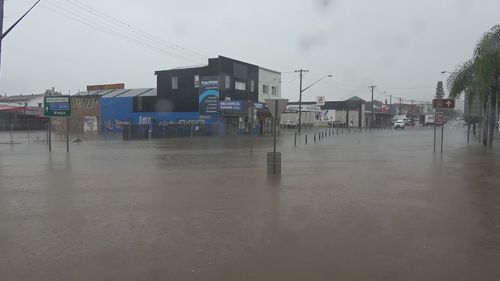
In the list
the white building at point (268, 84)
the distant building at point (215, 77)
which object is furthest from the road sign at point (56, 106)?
the white building at point (268, 84)

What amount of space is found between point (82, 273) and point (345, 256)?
322cm

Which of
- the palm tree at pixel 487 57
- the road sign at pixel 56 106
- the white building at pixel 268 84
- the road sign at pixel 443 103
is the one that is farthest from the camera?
the white building at pixel 268 84

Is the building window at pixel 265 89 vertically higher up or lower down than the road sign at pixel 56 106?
higher up

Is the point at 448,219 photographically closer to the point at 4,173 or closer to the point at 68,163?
the point at 4,173

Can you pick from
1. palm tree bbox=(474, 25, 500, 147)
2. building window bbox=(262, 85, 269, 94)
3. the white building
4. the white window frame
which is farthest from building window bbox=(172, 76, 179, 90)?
palm tree bbox=(474, 25, 500, 147)

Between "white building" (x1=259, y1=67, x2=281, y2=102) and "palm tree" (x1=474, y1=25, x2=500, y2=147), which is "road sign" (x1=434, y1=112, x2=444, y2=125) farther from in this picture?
"white building" (x1=259, y1=67, x2=281, y2=102)

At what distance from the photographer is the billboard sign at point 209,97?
50.4m

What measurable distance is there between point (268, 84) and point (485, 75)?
1424 inches

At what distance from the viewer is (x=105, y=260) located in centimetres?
600

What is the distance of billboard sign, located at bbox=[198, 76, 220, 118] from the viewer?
50375 millimetres

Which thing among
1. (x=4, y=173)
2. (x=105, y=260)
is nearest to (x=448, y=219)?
(x=105, y=260)

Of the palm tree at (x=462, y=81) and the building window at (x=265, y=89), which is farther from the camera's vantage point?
the building window at (x=265, y=89)

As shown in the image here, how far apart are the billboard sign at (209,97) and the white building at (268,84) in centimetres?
855

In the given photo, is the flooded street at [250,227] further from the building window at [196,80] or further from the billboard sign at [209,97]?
the building window at [196,80]
